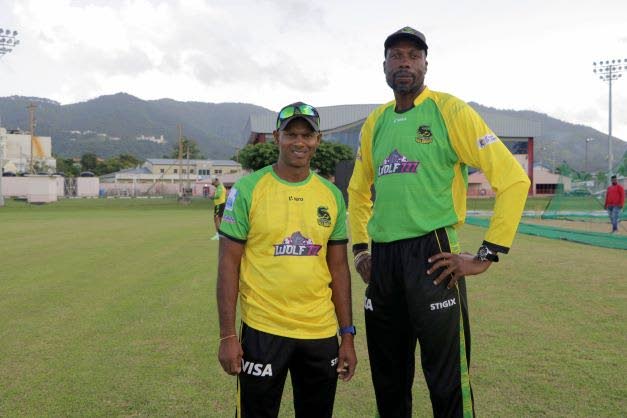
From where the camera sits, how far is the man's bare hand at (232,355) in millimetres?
2811

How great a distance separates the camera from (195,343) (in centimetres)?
579

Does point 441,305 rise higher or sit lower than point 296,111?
lower

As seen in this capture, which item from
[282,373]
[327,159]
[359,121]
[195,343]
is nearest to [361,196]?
[282,373]

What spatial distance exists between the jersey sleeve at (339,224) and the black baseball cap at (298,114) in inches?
15.7

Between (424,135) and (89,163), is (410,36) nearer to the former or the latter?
(424,135)

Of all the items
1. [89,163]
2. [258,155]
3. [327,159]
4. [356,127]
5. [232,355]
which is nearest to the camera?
[232,355]

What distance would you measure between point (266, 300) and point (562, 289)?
278 inches

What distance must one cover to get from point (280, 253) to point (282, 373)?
616 mm

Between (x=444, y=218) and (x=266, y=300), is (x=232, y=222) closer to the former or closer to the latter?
(x=266, y=300)

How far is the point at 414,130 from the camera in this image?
10.2 feet

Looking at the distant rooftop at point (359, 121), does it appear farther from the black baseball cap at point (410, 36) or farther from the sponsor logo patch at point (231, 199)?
the sponsor logo patch at point (231, 199)

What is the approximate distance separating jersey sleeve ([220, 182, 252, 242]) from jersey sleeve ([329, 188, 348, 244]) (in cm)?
49

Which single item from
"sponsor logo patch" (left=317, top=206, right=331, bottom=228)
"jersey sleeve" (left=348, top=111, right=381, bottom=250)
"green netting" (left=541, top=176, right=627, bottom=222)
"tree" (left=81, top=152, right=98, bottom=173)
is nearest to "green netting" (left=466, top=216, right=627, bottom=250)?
"green netting" (left=541, top=176, right=627, bottom=222)

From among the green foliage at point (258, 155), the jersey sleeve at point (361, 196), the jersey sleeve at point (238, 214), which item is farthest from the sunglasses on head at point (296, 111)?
the green foliage at point (258, 155)
